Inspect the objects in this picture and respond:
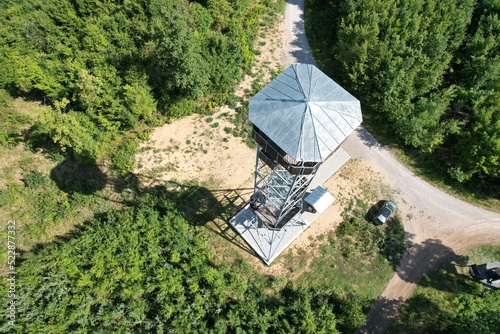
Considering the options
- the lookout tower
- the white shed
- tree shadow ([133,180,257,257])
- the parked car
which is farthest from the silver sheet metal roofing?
the parked car

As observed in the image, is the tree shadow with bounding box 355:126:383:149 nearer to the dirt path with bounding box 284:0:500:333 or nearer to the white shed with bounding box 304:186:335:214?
the dirt path with bounding box 284:0:500:333

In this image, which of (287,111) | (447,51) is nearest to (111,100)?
(287,111)

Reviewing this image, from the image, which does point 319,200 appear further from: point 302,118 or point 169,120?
point 169,120

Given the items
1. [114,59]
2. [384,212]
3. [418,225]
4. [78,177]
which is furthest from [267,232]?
[114,59]

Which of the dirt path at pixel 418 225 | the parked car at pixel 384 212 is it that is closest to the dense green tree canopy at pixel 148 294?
the dirt path at pixel 418 225

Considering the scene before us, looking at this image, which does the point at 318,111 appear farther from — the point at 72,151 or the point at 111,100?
the point at 72,151

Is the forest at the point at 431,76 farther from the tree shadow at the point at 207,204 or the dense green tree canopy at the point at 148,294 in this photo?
the dense green tree canopy at the point at 148,294
